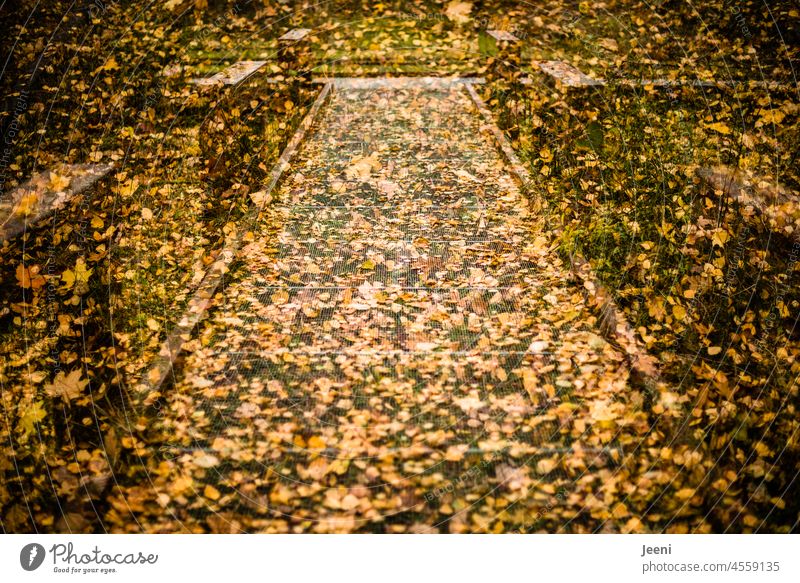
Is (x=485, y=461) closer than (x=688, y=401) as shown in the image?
Yes

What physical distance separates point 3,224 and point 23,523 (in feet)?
9.45

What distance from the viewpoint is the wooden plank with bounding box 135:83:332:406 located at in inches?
156

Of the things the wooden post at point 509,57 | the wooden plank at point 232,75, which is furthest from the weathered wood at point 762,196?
the wooden plank at point 232,75

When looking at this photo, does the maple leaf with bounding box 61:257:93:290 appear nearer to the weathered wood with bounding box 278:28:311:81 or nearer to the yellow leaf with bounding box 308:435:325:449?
the yellow leaf with bounding box 308:435:325:449

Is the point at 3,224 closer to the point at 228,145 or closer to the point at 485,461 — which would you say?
the point at 228,145

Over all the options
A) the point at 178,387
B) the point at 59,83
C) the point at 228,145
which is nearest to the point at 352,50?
the point at 228,145

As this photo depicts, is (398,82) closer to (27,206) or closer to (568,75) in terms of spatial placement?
(568,75)

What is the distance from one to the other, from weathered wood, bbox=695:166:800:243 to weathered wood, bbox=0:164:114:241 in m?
5.83

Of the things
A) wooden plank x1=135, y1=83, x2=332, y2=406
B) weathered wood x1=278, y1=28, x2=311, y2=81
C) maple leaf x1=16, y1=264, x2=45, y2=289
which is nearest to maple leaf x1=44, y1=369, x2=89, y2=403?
wooden plank x1=135, y1=83, x2=332, y2=406

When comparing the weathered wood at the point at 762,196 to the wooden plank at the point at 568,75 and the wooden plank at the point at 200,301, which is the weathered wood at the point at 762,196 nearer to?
the wooden plank at the point at 568,75

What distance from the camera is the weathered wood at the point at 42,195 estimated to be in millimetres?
5145

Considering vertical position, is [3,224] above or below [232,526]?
above

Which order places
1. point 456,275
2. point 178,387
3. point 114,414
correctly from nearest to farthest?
point 114,414 → point 178,387 → point 456,275

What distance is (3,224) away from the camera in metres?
5.05
